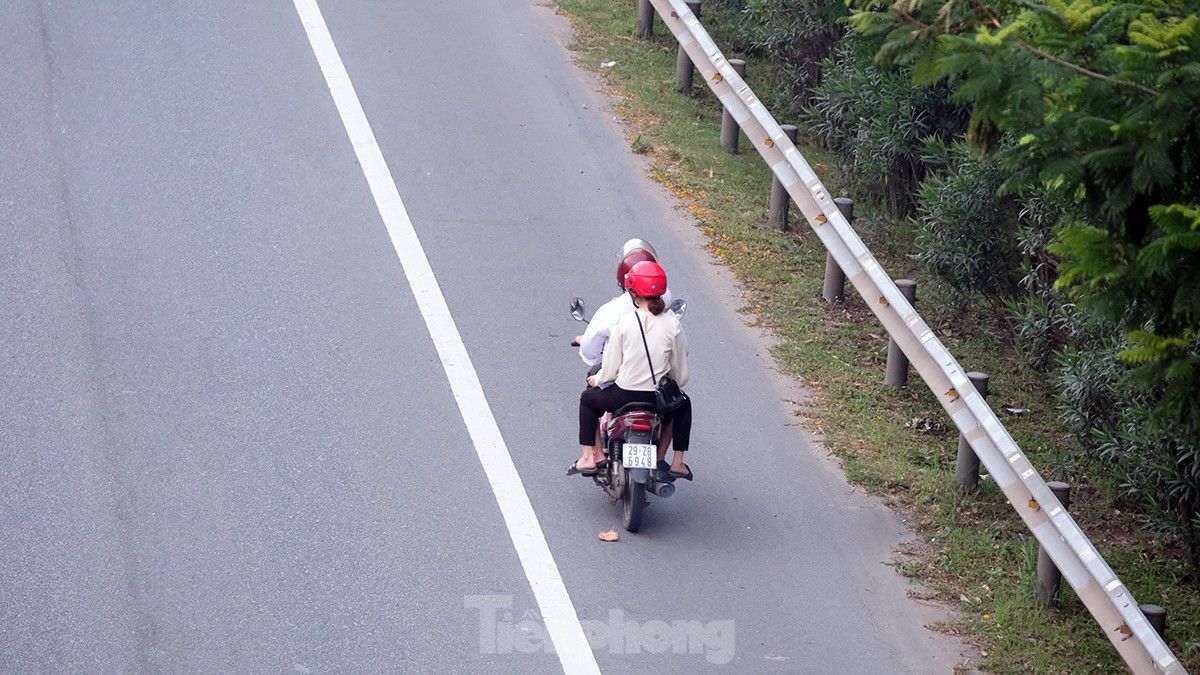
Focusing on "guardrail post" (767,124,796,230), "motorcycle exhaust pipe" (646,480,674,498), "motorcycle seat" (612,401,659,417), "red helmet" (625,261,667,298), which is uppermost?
"red helmet" (625,261,667,298)

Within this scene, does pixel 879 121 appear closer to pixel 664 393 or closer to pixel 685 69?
pixel 685 69

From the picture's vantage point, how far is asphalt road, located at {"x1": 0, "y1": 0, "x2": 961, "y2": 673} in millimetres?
7551

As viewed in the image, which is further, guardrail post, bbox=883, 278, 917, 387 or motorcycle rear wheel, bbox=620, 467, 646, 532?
guardrail post, bbox=883, 278, 917, 387

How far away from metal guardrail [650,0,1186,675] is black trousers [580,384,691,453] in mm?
1674

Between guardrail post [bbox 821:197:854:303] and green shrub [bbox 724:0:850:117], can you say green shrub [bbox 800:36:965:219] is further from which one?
guardrail post [bbox 821:197:854:303]

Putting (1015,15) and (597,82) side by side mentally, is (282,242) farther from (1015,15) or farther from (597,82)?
(1015,15)

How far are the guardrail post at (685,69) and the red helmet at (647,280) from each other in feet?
20.9

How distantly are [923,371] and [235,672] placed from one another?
4816mm

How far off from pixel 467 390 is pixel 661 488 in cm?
185

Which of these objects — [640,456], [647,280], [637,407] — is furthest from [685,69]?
[640,456]

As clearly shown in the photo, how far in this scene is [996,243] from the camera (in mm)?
10969

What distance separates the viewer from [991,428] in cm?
842

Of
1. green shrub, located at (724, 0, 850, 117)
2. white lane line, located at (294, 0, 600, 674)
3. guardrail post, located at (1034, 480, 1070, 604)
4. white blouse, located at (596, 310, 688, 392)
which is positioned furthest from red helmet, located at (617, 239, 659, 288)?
green shrub, located at (724, 0, 850, 117)

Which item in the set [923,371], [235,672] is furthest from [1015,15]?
[235,672]
